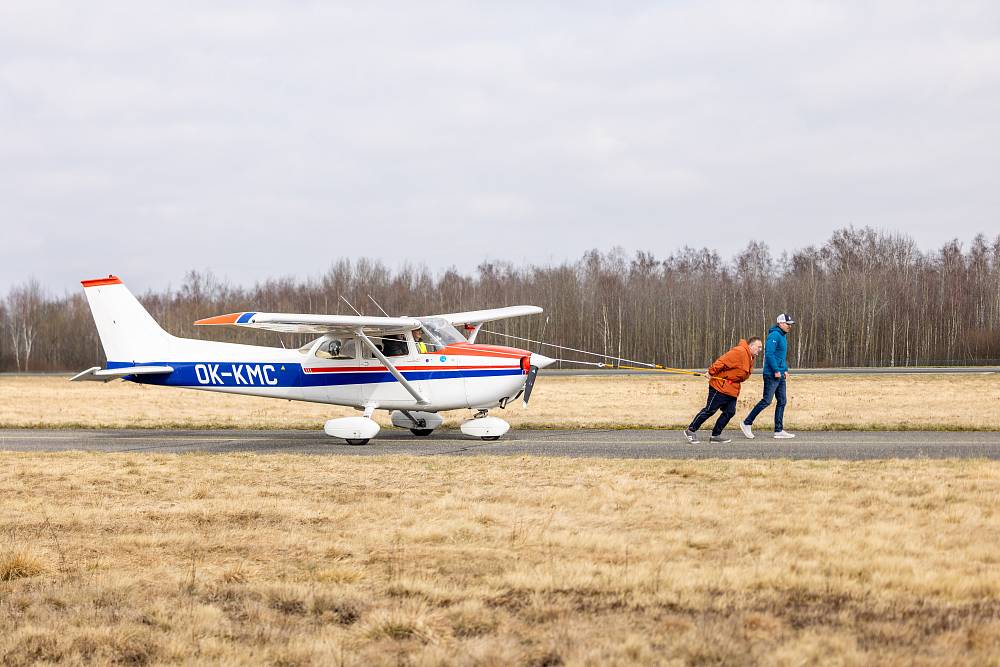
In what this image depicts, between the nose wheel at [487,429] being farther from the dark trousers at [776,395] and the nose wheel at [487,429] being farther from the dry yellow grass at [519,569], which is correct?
the dry yellow grass at [519,569]

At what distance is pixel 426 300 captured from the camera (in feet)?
278

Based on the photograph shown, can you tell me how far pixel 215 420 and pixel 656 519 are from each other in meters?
16.3

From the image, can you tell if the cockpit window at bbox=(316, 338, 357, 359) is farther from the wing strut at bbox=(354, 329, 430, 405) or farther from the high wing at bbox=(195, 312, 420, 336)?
the wing strut at bbox=(354, 329, 430, 405)

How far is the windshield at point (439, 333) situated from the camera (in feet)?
56.4

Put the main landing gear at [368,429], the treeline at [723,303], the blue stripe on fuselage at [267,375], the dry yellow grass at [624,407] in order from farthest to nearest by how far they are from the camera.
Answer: the treeline at [723,303] → the dry yellow grass at [624,407] → the blue stripe on fuselage at [267,375] → the main landing gear at [368,429]

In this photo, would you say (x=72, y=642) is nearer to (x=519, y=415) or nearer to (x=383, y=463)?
(x=383, y=463)

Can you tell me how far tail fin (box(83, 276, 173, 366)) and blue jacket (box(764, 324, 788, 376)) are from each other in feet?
38.4

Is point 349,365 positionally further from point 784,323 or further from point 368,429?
point 784,323

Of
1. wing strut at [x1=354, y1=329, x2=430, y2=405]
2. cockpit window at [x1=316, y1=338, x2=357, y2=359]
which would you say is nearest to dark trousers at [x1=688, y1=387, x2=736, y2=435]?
wing strut at [x1=354, y1=329, x2=430, y2=405]

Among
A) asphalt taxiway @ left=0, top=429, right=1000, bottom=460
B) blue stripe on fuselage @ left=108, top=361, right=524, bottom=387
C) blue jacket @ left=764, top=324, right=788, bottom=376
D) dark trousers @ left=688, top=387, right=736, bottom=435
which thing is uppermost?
blue jacket @ left=764, top=324, right=788, bottom=376

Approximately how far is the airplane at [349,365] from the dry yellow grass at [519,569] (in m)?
5.80

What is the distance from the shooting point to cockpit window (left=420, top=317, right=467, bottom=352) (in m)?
17.2

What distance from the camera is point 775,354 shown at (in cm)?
1521

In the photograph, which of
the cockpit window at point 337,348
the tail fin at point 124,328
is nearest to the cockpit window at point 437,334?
the cockpit window at point 337,348
